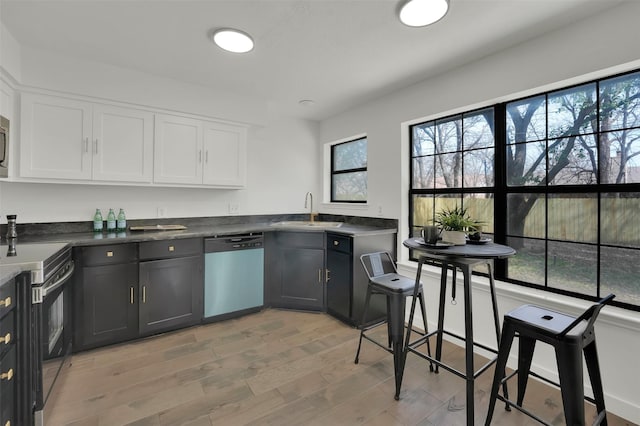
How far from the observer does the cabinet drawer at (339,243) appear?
293 cm

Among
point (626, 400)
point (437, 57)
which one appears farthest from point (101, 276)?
point (626, 400)

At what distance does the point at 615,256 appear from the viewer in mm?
1896

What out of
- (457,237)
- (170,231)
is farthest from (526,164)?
(170,231)

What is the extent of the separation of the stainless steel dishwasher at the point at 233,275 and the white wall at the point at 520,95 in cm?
148

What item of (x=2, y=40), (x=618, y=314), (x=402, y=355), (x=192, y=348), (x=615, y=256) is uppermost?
(x=2, y=40)

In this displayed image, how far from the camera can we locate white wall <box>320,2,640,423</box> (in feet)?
5.75

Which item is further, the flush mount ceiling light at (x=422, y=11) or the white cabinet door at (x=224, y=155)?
the white cabinet door at (x=224, y=155)

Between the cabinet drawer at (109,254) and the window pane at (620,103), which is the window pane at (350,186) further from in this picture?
the cabinet drawer at (109,254)

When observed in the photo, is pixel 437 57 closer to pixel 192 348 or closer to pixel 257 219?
pixel 257 219

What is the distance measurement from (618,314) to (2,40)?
4.44m

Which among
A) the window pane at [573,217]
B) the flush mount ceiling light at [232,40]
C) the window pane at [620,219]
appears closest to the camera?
the window pane at [620,219]

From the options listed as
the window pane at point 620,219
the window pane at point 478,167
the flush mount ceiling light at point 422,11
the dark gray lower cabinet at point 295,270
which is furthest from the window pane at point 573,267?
the dark gray lower cabinet at point 295,270

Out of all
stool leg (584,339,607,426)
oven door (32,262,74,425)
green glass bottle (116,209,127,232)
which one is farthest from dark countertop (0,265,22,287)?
stool leg (584,339,607,426)

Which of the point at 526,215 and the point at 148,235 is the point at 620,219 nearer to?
the point at 526,215
